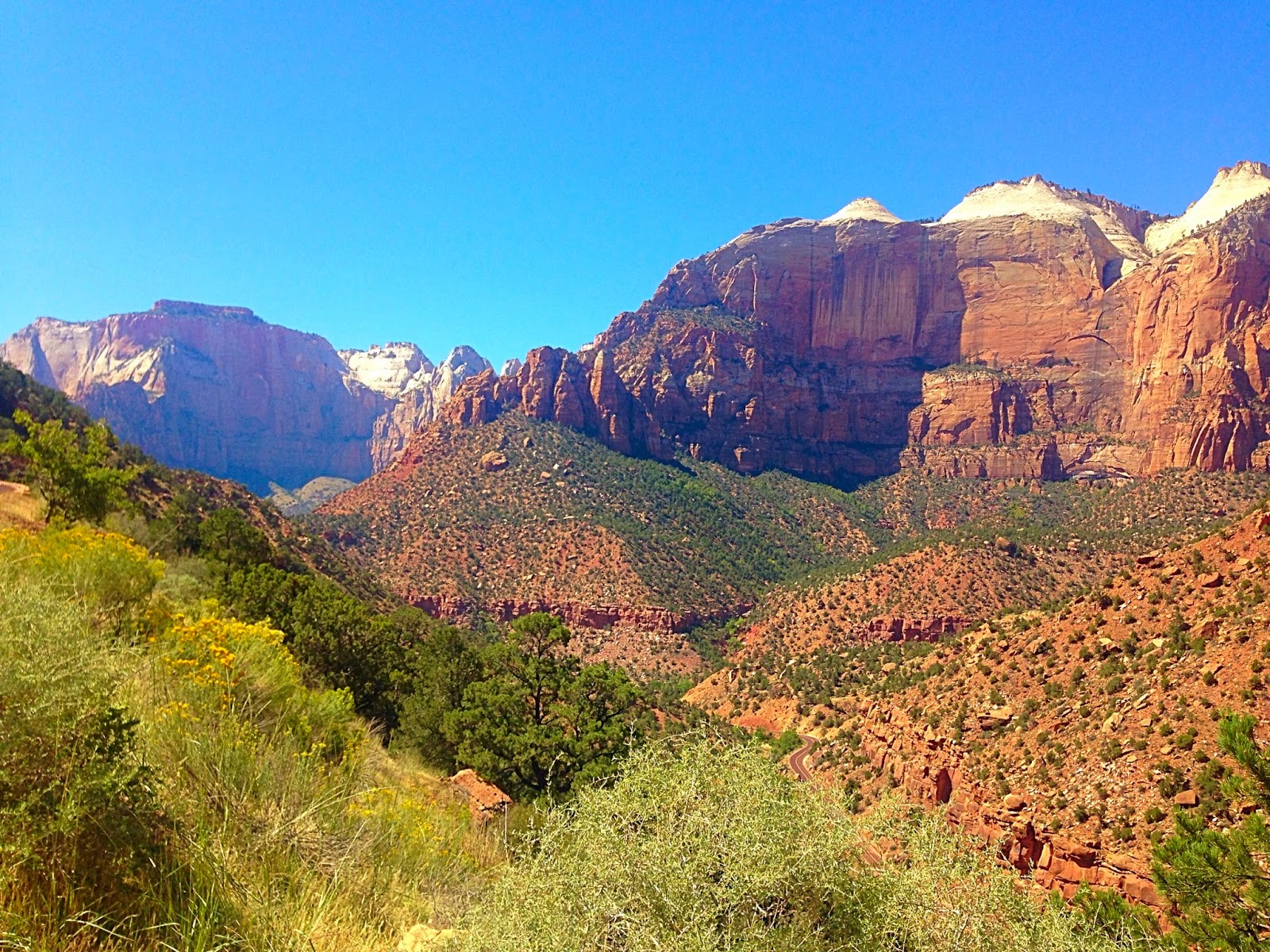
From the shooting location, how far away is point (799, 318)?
133875mm

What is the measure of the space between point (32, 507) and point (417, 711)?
1248 centimetres

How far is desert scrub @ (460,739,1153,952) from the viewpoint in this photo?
3385 millimetres

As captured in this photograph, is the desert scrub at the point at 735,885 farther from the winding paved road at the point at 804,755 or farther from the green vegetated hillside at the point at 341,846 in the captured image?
the winding paved road at the point at 804,755

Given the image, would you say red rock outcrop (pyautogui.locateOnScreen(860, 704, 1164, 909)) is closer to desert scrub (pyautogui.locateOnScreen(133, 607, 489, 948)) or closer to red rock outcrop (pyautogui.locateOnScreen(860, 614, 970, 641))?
desert scrub (pyautogui.locateOnScreen(133, 607, 489, 948))

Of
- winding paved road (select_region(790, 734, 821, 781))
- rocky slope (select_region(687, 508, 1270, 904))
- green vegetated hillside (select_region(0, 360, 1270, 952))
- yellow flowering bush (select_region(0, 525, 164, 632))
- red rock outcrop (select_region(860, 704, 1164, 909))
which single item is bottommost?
winding paved road (select_region(790, 734, 821, 781))

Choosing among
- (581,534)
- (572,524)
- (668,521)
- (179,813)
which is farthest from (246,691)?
(668,521)

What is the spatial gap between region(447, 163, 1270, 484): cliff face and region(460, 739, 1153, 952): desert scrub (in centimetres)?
9534

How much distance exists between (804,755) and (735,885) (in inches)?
1171

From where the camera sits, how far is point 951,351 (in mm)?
127812

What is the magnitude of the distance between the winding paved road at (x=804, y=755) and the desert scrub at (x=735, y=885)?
2377 cm

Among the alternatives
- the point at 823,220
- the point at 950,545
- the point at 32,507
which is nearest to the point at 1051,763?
the point at 32,507

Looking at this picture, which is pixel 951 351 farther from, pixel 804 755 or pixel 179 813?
pixel 179 813

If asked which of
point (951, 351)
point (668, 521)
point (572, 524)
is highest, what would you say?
point (951, 351)

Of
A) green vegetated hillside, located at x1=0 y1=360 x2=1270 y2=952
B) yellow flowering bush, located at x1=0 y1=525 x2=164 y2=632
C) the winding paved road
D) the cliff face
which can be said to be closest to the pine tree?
green vegetated hillside, located at x1=0 y1=360 x2=1270 y2=952
